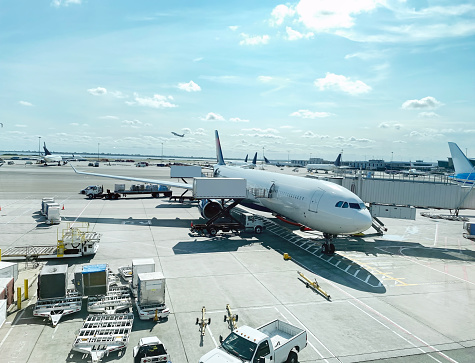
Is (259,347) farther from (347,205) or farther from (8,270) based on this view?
(347,205)

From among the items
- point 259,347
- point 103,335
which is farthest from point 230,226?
point 259,347

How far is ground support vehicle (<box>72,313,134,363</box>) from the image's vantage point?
40.8ft

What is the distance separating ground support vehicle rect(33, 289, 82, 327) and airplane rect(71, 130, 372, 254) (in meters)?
16.2

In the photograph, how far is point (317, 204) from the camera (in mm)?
25609

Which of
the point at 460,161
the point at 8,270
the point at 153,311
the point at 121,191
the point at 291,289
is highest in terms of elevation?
the point at 460,161

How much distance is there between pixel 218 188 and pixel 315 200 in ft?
30.6

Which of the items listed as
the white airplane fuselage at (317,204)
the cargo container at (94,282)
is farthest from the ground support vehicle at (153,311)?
the white airplane fuselage at (317,204)

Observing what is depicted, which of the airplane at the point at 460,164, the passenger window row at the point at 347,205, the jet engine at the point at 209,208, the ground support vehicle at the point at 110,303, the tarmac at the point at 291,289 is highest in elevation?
the airplane at the point at 460,164

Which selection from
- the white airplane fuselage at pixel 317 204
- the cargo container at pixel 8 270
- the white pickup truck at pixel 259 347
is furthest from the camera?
the white airplane fuselage at pixel 317 204

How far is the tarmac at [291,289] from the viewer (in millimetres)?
13453

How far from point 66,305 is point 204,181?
16928mm

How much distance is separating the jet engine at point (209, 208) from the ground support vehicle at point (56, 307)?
19248mm

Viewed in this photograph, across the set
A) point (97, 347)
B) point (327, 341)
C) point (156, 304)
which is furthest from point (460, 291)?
point (97, 347)

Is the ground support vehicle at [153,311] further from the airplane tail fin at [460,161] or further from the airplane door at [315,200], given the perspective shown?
the airplane tail fin at [460,161]
